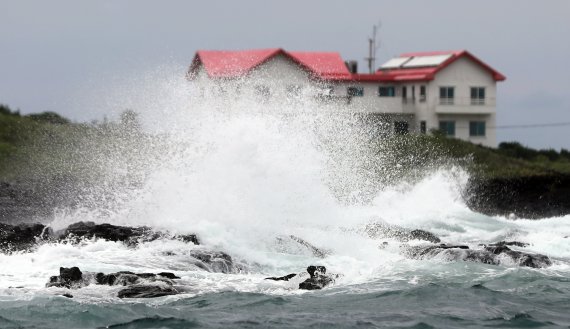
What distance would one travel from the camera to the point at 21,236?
27.0 metres

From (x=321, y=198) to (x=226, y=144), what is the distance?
10.1ft

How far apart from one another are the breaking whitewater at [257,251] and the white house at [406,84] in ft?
77.1

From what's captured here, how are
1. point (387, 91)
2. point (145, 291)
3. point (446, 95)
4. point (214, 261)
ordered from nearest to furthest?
point (145, 291)
point (214, 261)
point (446, 95)
point (387, 91)

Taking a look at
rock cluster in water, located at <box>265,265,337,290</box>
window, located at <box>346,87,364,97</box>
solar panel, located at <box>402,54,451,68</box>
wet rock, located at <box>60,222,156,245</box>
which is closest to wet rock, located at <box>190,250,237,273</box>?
rock cluster in water, located at <box>265,265,337,290</box>

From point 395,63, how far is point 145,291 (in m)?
57.0

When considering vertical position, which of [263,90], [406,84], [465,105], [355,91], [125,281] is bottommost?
[125,281]

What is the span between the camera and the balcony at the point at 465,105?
71.2m

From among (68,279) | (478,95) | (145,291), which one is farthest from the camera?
(478,95)

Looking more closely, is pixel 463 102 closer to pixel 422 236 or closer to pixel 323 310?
pixel 422 236

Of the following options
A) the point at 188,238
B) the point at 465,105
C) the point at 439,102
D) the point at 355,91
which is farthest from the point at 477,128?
the point at 188,238

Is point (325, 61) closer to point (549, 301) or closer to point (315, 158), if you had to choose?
point (315, 158)

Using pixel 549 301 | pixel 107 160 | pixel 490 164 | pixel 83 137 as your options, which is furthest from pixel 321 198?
pixel 490 164

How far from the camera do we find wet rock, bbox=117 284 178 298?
2089 centimetres

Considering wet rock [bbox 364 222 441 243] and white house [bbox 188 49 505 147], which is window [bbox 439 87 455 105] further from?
wet rock [bbox 364 222 441 243]
